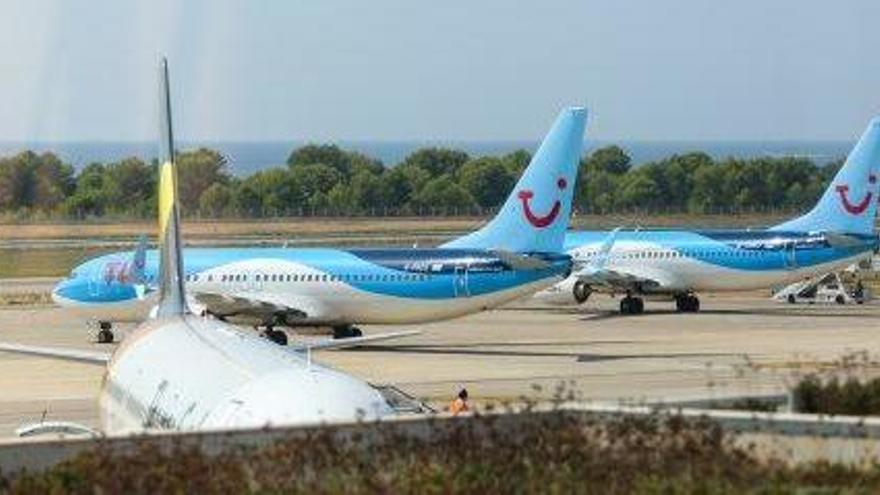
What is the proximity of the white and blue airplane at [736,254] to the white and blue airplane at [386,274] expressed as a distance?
19657mm

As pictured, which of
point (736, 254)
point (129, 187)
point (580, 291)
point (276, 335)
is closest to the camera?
point (276, 335)

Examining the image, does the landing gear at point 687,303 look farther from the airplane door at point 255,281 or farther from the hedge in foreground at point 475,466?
the hedge in foreground at point 475,466

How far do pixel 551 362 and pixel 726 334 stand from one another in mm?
15275

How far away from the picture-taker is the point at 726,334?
269 feet

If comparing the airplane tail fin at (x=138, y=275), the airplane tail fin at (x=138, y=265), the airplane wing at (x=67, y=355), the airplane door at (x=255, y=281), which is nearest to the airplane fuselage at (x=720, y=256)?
the airplane door at (x=255, y=281)

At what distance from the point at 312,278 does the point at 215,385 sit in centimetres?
4802

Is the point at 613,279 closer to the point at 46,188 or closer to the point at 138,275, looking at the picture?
the point at 138,275

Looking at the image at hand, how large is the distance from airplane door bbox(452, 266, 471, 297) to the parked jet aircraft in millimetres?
31946

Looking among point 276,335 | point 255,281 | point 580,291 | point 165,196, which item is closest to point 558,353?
point 276,335

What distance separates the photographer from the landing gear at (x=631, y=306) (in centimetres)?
9794

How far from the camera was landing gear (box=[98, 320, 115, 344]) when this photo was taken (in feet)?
262

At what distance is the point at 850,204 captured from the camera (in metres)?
98.4

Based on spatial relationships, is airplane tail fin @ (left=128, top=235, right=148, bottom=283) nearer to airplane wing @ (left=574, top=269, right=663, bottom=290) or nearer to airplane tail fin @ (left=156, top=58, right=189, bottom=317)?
airplane wing @ (left=574, top=269, right=663, bottom=290)

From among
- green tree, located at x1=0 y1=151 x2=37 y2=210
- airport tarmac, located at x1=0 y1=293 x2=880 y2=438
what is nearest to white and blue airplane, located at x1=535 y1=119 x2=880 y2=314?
airport tarmac, located at x1=0 y1=293 x2=880 y2=438
